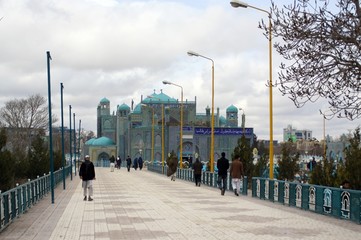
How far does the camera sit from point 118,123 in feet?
378

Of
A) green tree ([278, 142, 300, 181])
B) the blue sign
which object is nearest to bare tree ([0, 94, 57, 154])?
Answer: the blue sign

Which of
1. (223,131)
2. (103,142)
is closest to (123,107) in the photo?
(103,142)

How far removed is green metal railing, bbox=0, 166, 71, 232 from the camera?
1442 cm

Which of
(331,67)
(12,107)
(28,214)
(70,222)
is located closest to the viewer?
(331,67)

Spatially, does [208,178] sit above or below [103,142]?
above

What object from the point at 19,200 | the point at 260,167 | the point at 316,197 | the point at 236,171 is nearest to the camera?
the point at 19,200

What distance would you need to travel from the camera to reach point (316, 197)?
1792 cm

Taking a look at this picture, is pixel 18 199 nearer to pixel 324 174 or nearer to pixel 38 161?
pixel 324 174

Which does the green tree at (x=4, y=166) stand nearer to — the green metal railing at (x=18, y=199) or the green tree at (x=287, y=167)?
the green metal railing at (x=18, y=199)

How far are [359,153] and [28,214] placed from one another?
9.76m

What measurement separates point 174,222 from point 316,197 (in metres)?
4.63

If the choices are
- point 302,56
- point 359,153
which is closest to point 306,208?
point 359,153

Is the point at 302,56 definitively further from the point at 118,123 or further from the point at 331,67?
the point at 118,123

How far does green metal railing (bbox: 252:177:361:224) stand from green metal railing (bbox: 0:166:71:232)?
8.15 m
